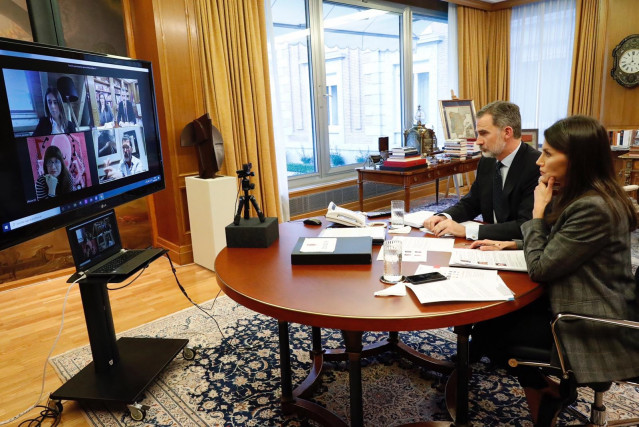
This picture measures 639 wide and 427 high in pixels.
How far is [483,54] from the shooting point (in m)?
6.54

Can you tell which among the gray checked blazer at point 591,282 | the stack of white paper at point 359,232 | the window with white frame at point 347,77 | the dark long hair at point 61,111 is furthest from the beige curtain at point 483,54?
the dark long hair at point 61,111

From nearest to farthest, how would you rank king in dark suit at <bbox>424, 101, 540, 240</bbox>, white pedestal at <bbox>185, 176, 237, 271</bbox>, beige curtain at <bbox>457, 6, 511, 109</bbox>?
king in dark suit at <bbox>424, 101, 540, 240</bbox> < white pedestal at <bbox>185, 176, 237, 271</bbox> < beige curtain at <bbox>457, 6, 511, 109</bbox>

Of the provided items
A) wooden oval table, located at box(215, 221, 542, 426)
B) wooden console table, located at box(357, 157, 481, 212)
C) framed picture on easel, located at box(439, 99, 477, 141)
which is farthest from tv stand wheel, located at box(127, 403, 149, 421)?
framed picture on easel, located at box(439, 99, 477, 141)

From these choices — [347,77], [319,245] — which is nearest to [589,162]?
[319,245]

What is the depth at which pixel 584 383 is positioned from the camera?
4.38ft

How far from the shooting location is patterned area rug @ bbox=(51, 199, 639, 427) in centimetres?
185

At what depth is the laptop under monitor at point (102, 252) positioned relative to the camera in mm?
1822

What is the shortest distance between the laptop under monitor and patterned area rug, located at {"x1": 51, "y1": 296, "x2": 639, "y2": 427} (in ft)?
2.03

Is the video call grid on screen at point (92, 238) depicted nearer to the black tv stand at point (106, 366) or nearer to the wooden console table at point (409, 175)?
the black tv stand at point (106, 366)

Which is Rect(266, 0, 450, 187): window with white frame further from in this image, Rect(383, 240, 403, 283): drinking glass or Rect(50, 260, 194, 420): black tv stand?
Rect(383, 240, 403, 283): drinking glass

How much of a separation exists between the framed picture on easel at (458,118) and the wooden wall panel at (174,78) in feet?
9.97

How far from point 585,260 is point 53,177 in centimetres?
182

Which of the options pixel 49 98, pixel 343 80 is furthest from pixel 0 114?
pixel 343 80

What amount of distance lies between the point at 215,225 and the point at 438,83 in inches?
163
